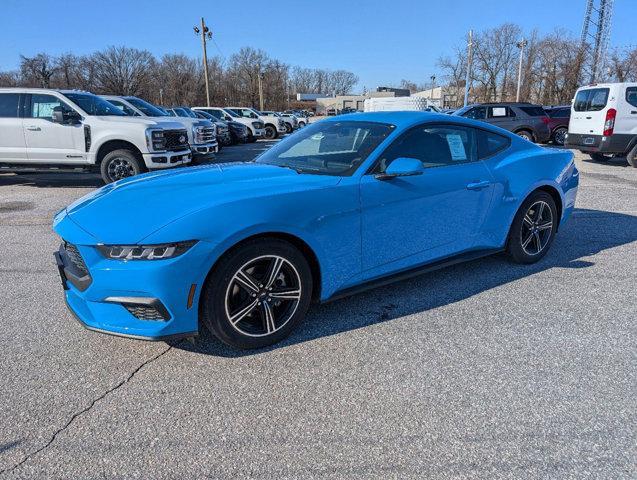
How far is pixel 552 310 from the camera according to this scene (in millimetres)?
3607

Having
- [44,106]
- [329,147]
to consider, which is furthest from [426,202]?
[44,106]

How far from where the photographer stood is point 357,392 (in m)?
2.59

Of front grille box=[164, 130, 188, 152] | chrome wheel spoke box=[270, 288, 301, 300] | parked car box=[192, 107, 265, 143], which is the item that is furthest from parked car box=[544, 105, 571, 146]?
chrome wheel spoke box=[270, 288, 301, 300]

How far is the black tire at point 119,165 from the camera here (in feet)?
30.9

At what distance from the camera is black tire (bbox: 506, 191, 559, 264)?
4422 millimetres

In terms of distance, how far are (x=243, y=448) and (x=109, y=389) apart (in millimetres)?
971

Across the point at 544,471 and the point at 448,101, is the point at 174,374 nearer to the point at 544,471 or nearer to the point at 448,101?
the point at 544,471

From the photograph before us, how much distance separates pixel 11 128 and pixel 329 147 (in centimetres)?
882

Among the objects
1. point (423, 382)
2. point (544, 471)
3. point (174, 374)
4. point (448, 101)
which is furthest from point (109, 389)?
point (448, 101)

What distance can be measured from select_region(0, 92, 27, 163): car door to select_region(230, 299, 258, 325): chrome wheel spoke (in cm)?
917

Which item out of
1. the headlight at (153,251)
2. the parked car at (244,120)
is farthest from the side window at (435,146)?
the parked car at (244,120)

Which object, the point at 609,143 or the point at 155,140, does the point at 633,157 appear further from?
the point at 155,140

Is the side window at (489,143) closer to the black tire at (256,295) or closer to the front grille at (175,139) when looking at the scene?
the black tire at (256,295)

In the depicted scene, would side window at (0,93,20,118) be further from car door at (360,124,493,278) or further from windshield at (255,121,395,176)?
car door at (360,124,493,278)
